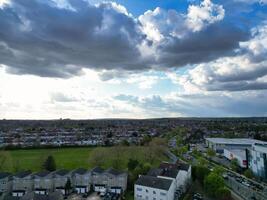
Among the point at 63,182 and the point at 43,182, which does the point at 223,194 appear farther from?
the point at 43,182

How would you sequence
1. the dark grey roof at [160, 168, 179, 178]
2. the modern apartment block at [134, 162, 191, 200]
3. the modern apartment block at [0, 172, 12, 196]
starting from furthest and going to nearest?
the modern apartment block at [0, 172, 12, 196], the dark grey roof at [160, 168, 179, 178], the modern apartment block at [134, 162, 191, 200]

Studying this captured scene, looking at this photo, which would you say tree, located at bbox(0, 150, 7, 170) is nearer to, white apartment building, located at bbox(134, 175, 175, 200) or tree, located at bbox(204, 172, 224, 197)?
white apartment building, located at bbox(134, 175, 175, 200)

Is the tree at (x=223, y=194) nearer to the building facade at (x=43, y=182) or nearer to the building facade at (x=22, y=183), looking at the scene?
the building facade at (x=43, y=182)

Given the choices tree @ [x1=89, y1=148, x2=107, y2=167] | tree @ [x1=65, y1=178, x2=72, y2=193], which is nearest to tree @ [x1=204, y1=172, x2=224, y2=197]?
tree @ [x1=65, y1=178, x2=72, y2=193]

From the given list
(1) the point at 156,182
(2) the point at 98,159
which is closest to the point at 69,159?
(2) the point at 98,159

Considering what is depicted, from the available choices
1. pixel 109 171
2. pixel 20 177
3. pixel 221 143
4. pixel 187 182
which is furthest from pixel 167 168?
pixel 221 143

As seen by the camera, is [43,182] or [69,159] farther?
[69,159]

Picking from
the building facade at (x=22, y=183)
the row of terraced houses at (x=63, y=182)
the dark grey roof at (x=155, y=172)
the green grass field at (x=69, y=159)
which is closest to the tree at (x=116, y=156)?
the green grass field at (x=69, y=159)

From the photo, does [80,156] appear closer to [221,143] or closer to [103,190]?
[103,190]
